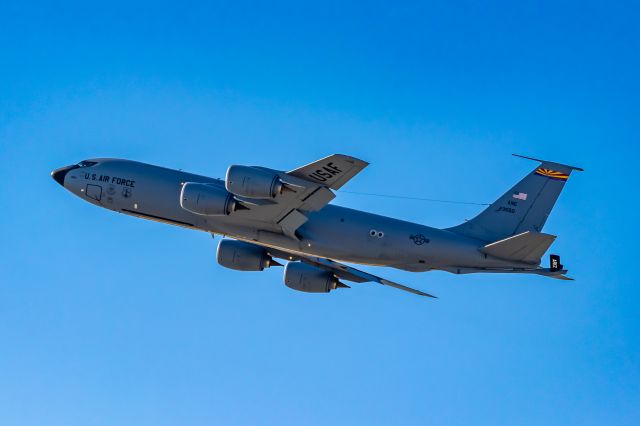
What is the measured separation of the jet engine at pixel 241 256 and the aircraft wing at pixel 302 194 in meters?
6.11

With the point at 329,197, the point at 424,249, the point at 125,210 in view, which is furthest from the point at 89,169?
the point at 424,249

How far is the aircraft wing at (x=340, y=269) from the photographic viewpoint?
44322 millimetres

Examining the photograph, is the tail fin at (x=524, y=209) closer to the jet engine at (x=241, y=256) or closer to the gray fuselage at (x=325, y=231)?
the gray fuselage at (x=325, y=231)

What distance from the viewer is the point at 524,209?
43188 millimetres

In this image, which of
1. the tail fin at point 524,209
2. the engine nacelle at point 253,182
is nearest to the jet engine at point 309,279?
the tail fin at point 524,209

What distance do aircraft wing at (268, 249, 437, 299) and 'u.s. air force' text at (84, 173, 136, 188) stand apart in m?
9.45

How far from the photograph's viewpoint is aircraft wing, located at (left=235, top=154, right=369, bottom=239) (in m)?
35.9

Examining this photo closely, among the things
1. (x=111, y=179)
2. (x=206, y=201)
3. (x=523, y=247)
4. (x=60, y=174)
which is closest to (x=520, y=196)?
(x=523, y=247)

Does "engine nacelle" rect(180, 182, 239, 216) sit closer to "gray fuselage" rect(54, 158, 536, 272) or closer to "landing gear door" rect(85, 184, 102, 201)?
"gray fuselage" rect(54, 158, 536, 272)

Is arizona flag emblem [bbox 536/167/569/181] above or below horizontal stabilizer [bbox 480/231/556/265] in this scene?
above

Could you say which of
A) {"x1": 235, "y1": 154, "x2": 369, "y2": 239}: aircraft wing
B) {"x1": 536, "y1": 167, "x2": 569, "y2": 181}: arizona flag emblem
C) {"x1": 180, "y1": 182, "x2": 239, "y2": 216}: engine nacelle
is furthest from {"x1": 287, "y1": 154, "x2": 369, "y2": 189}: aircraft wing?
{"x1": 536, "y1": 167, "x2": 569, "y2": 181}: arizona flag emblem

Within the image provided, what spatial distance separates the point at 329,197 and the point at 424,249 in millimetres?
6716

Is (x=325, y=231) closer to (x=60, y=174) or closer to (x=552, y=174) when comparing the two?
(x=552, y=174)

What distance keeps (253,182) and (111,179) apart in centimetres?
952
